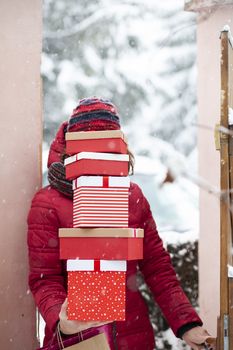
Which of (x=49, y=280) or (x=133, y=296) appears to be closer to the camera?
(x=49, y=280)

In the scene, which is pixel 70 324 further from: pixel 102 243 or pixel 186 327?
pixel 186 327

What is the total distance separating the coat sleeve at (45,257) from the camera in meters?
2.84

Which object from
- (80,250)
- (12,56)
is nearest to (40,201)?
(80,250)

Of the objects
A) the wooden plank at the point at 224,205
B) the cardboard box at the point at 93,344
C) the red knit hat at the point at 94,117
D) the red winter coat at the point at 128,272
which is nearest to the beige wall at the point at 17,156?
the red winter coat at the point at 128,272

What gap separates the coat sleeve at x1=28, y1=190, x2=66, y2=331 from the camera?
284 cm

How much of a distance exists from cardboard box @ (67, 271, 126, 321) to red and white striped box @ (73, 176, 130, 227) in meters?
0.19

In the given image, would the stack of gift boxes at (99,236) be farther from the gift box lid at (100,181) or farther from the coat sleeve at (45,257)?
the coat sleeve at (45,257)

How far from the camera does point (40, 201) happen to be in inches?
118

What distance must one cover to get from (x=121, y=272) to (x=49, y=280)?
0.50 m

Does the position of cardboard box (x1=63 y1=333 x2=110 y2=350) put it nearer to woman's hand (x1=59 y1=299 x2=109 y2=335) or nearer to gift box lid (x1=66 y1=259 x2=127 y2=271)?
woman's hand (x1=59 y1=299 x2=109 y2=335)

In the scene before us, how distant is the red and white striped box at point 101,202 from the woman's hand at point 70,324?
0.37 meters

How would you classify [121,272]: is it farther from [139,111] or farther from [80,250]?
[139,111]

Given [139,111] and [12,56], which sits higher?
[139,111]

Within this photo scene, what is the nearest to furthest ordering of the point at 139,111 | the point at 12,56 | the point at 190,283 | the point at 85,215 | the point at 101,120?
the point at 85,215, the point at 101,120, the point at 12,56, the point at 190,283, the point at 139,111
